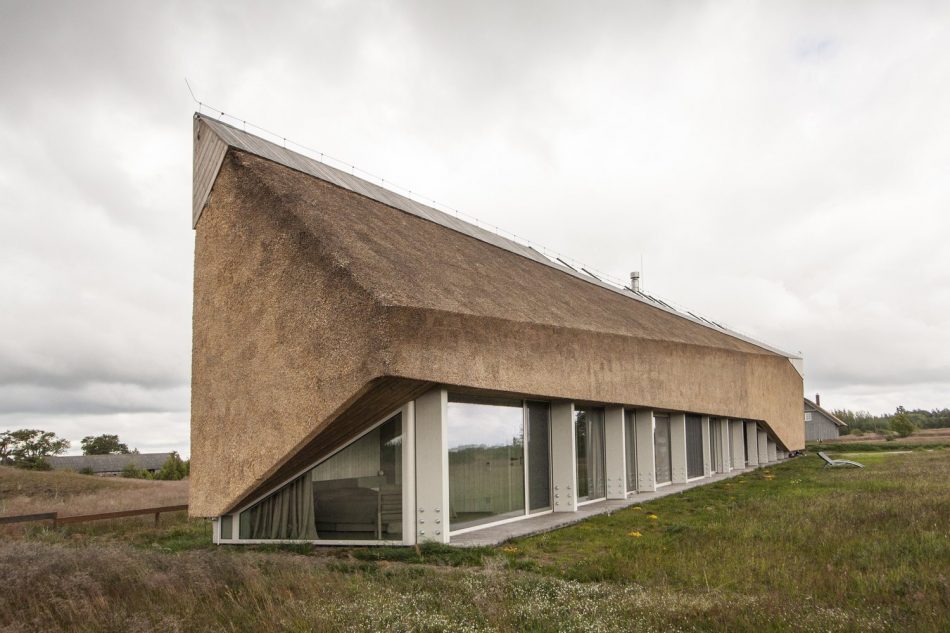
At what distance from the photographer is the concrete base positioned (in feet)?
37.8

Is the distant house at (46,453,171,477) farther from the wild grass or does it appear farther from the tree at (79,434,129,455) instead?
the wild grass

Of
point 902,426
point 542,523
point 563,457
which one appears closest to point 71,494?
point 563,457

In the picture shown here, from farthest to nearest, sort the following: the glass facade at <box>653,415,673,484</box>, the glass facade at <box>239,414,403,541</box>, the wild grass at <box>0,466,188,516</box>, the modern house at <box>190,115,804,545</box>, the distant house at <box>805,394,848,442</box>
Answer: the distant house at <box>805,394,848,442</box>, the glass facade at <box>653,415,673,484</box>, the wild grass at <box>0,466,188,516</box>, the glass facade at <box>239,414,403,541</box>, the modern house at <box>190,115,804,545</box>

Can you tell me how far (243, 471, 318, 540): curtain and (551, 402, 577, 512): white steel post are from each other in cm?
570

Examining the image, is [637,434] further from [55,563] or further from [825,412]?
[825,412]

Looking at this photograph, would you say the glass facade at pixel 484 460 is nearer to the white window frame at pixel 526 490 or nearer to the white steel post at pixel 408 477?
the white window frame at pixel 526 490

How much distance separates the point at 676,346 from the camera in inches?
789

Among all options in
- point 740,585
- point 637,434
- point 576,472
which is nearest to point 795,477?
point 637,434

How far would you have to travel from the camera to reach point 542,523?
13.3m

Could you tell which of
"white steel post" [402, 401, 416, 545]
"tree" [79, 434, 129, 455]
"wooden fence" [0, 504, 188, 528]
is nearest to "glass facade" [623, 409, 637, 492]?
"white steel post" [402, 401, 416, 545]

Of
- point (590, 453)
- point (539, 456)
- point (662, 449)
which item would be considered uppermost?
point (539, 456)

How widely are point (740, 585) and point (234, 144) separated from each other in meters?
10.5

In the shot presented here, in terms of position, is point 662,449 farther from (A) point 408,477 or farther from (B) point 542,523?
(A) point 408,477

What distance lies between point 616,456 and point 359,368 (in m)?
9.82
